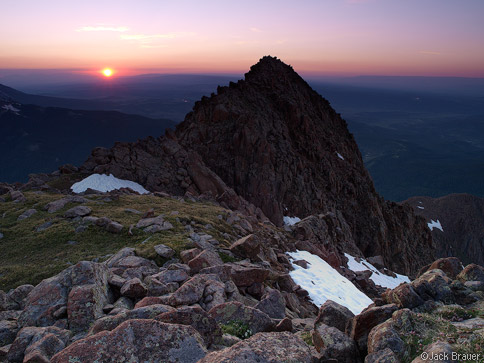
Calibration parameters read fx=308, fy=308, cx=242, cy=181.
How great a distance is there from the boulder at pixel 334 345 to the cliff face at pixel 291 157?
3634 cm

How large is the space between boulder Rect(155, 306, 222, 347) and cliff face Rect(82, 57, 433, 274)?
2861cm

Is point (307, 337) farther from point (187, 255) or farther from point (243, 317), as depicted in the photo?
point (187, 255)

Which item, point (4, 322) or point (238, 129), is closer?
point (4, 322)

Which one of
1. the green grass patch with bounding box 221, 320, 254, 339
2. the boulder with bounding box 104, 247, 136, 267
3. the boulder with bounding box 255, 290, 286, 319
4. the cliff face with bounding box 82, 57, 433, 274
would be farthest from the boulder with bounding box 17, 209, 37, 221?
the green grass patch with bounding box 221, 320, 254, 339

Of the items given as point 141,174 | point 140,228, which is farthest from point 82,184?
point 140,228

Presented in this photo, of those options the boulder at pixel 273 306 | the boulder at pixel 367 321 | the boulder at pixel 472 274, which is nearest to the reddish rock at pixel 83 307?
the boulder at pixel 273 306

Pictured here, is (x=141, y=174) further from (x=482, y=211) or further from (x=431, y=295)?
(x=482, y=211)

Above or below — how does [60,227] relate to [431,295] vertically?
below

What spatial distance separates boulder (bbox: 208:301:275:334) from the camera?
760 centimetres

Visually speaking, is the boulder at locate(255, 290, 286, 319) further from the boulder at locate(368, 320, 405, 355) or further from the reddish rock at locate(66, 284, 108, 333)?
the reddish rock at locate(66, 284, 108, 333)

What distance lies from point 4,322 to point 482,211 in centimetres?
15444

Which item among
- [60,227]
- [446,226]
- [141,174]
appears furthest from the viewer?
[446,226]

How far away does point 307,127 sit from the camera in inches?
2313

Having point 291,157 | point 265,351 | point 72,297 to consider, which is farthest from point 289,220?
point 265,351
